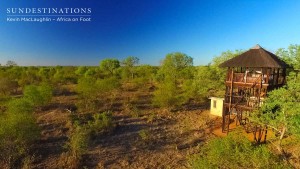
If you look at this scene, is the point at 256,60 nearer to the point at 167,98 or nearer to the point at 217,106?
the point at 217,106

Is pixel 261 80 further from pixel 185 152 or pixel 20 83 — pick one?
pixel 20 83

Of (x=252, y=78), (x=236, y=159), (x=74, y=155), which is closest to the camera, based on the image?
(x=236, y=159)

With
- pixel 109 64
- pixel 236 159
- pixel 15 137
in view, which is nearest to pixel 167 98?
pixel 15 137

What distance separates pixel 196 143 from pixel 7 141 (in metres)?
12.9

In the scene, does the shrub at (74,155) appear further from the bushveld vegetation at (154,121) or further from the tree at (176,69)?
the tree at (176,69)

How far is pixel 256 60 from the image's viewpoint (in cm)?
1716

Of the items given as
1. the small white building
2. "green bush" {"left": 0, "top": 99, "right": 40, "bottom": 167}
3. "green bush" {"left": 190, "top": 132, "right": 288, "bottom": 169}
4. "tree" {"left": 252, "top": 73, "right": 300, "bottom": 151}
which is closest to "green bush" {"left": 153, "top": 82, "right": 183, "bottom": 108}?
the small white building

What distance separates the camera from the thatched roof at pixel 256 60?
54.1ft

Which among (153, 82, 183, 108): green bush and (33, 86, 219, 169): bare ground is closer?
(33, 86, 219, 169): bare ground

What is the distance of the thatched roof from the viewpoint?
16.5 m

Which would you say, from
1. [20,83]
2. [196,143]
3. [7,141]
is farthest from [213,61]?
[20,83]

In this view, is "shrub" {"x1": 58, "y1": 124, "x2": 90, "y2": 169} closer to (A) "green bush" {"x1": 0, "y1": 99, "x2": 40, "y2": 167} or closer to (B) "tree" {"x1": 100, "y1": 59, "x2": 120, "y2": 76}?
(A) "green bush" {"x1": 0, "y1": 99, "x2": 40, "y2": 167}

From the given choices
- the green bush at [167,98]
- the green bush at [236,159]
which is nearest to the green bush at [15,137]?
the green bush at [236,159]

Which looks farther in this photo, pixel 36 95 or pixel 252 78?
pixel 36 95
